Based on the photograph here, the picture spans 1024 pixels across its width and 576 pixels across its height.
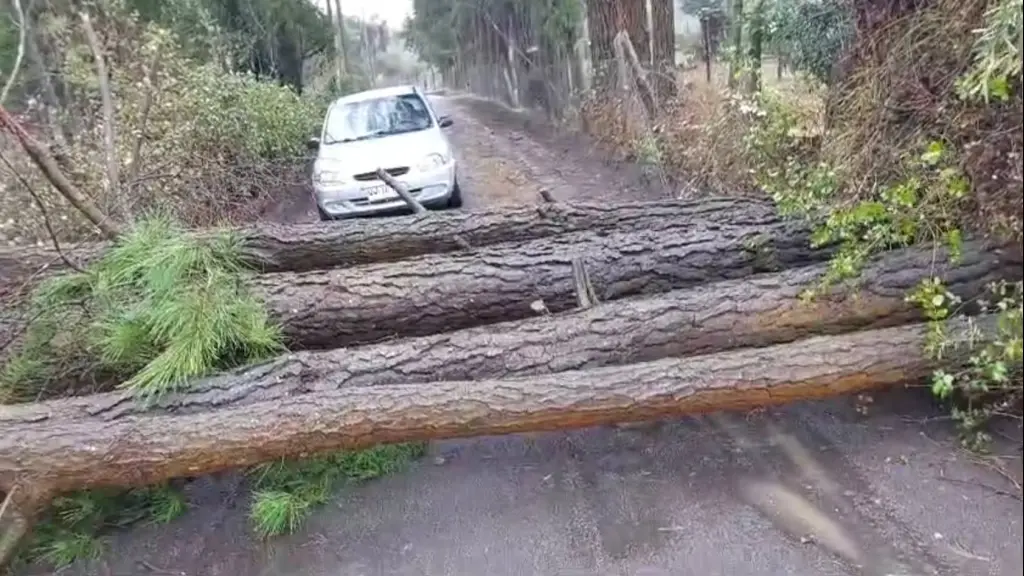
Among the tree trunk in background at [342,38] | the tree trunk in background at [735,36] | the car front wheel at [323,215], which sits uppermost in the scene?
the tree trunk in background at [342,38]

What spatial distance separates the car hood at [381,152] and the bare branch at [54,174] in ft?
8.88

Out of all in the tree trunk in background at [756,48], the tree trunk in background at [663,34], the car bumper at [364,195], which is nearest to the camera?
the tree trunk in background at [756,48]

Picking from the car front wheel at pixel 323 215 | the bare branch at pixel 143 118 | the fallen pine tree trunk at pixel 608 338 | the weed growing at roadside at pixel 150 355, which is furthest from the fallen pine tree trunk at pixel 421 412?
the car front wheel at pixel 323 215

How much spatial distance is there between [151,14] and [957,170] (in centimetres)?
897

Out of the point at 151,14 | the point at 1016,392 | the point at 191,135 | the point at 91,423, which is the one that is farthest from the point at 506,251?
the point at 151,14

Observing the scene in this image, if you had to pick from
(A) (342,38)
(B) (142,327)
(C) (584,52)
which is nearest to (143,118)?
(B) (142,327)

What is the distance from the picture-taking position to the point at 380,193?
20.9ft

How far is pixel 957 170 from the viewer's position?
220cm

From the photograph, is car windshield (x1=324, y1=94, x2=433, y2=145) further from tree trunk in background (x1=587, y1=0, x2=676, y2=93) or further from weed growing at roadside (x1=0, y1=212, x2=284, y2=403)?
weed growing at roadside (x1=0, y1=212, x2=284, y2=403)

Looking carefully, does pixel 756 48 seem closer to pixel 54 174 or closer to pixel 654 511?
pixel 654 511

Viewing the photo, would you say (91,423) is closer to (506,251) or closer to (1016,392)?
(506,251)

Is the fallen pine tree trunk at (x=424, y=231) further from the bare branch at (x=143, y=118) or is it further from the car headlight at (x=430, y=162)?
the car headlight at (x=430, y=162)

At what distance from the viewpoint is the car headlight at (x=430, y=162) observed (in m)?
6.51

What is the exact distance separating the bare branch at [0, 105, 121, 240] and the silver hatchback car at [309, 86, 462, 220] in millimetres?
2554
